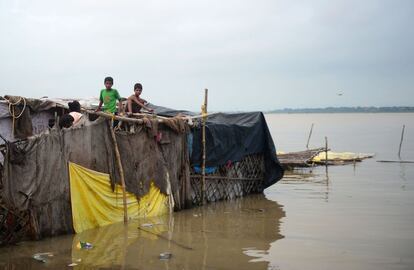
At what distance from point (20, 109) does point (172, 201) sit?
373 centimetres

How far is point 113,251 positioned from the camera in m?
7.59

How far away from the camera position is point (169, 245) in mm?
8078

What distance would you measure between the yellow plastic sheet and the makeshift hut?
0.02 meters

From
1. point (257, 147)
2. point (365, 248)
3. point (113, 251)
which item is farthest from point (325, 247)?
point (257, 147)

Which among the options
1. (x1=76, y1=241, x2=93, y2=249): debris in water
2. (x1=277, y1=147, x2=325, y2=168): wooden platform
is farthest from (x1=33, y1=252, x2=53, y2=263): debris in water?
(x1=277, y1=147, x2=325, y2=168): wooden platform

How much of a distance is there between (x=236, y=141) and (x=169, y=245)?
17.9ft

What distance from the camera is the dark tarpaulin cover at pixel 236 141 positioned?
12.1m

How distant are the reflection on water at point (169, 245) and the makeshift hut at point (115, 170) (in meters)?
0.33

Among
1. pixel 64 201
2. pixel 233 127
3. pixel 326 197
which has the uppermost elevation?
pixel 233 127

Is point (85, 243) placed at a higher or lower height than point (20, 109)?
lower

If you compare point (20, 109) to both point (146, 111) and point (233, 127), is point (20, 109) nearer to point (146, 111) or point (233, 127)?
point (146, 111)

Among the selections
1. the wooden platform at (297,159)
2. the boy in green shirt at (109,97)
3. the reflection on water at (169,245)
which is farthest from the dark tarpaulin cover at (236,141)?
the wooden platform at (297,159)

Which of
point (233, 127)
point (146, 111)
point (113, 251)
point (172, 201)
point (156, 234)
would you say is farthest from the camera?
point (233, 127)

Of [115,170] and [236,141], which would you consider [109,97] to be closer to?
[115,170]
